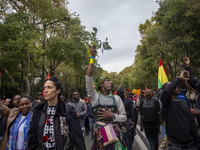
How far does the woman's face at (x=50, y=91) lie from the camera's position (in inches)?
104

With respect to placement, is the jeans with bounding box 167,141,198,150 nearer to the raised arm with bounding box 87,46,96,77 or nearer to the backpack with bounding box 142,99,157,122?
the raised arm with bounding box 87,46,96,77

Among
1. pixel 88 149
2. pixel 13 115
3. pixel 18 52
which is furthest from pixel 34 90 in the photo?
pixel 13 115

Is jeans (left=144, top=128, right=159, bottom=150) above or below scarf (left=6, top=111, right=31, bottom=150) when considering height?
below

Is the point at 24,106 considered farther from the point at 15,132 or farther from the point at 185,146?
the point at 185,146

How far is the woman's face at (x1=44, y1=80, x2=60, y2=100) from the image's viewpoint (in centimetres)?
263

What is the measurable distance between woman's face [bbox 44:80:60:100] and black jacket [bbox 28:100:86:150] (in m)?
0.14

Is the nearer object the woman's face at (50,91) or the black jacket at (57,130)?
the black jacket at (57,130)

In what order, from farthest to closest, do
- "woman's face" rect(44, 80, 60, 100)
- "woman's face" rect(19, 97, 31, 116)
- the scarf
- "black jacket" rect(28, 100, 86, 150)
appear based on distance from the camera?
"woman's face" rect(19, 97, 31, 116), the scarf, "woman's face" rect(44, 80, 60, 100), "black jacket" rect(28, 100, 86, 150)

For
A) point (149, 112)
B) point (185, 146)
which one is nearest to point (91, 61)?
point (185, 146)

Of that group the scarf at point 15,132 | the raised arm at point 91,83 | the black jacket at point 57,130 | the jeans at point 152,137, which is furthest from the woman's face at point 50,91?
the jeans at point 152,137

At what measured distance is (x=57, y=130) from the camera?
2459mm

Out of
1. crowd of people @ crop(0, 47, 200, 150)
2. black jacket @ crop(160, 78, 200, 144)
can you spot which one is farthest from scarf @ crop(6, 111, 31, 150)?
black jacket @ crop(160, 78, 200, 144)

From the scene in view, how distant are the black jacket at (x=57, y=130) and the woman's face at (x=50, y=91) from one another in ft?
0.46

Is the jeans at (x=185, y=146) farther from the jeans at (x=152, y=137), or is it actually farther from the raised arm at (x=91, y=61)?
the jeans at (x=152, y=137)
